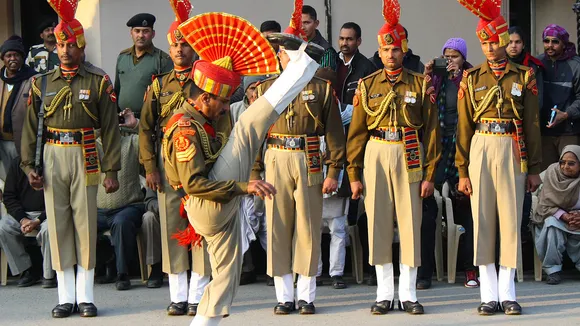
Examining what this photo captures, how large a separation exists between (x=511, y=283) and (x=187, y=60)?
120 inches

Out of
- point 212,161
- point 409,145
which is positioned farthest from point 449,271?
point 212,161

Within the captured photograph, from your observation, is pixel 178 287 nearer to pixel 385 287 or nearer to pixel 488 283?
pixel 385 287

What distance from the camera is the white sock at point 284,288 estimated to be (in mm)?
8555

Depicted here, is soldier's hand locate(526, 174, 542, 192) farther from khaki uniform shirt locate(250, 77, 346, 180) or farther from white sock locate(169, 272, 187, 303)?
white sock locate(169, 272, 187, 303)

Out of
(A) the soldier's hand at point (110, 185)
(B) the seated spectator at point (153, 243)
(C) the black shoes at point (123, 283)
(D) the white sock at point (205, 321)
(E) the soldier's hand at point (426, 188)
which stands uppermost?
(A) the soldier's hand at point (110, 185)

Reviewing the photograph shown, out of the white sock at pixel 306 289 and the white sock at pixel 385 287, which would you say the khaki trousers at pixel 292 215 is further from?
the white sock at pixel 385 287

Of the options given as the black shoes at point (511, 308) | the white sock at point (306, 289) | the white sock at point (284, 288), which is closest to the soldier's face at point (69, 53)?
the white sock at point (284, 288)

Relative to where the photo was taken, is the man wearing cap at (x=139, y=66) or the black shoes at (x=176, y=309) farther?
the man wearing cap at (x=139, y=66)

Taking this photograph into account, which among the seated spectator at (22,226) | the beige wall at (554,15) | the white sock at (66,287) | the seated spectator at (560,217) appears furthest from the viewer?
the beige wall at (554,15)

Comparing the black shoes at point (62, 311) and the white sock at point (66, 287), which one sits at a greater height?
the white sock at point (66, 287)

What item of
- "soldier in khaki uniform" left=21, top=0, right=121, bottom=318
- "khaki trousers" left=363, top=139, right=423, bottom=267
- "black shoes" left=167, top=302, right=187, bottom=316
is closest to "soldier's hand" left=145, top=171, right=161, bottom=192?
"soldier in khaki uniform" left=21, top=0, right=121, bottom=318

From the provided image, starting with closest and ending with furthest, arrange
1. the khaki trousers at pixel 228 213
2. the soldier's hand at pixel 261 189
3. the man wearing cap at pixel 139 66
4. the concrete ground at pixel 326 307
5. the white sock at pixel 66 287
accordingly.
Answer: the soldier's hand at pixel 261 189, the khaki trousers at pixel 228 213, the concrete ground at pixel 326 307, the white sock at pixel 66 287, the man wearing cap at pixel 139 66

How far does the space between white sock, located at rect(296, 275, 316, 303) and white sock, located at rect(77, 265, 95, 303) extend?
1.63 metres

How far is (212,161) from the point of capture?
673 centimetres
